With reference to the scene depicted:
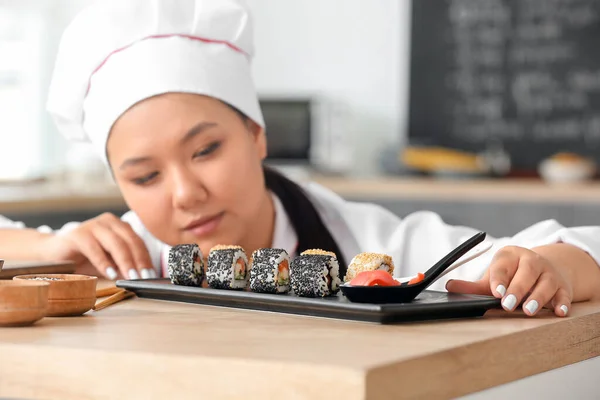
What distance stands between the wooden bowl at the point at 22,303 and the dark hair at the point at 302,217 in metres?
0.77

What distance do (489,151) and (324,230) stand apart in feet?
10.2

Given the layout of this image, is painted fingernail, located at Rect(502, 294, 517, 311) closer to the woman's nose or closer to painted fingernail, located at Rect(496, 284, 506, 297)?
painted fingernail, located at Rect(496, 284, 506, 297)

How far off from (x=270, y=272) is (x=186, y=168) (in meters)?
0.41

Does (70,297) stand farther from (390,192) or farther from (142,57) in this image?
(390,192)

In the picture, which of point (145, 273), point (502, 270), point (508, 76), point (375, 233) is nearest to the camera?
point (502, 270)

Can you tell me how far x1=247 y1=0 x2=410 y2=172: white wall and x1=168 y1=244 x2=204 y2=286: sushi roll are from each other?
11.8ft

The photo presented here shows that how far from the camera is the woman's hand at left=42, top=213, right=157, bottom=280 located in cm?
135

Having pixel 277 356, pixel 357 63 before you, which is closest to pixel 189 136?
pixel 277 356

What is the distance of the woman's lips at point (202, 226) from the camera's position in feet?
4.58

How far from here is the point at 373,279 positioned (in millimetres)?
895

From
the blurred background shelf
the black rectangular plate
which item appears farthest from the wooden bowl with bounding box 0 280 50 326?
the blurred background shelf

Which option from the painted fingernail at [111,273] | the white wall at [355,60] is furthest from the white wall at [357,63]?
the painted fingernail at [111,273]

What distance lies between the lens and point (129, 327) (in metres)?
0.85

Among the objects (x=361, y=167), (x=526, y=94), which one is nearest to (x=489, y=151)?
(x=526, y=94)
